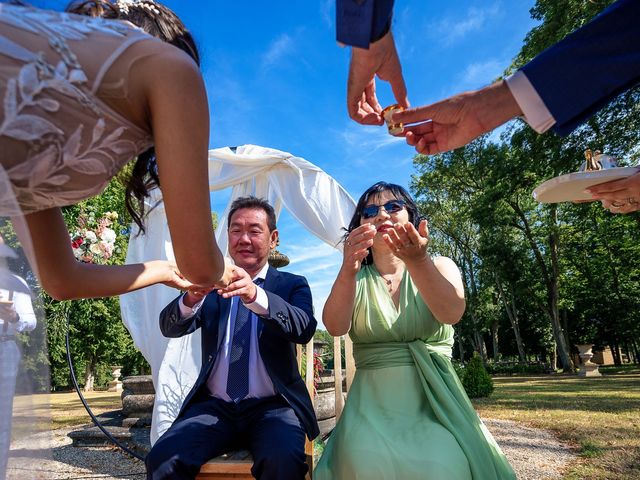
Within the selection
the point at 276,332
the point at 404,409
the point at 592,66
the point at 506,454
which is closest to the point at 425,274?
the point at 404,409

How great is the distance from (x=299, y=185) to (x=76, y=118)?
661 cm

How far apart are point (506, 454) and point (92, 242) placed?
5923mm

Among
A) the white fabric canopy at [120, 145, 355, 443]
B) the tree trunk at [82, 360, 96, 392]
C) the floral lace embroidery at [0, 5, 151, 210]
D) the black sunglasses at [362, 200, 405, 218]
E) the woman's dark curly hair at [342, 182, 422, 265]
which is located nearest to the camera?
the floral lace embroidery at [0, 5, 151, 210]

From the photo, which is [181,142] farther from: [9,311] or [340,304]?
[340,304]

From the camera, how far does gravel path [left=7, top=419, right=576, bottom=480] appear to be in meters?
4.74

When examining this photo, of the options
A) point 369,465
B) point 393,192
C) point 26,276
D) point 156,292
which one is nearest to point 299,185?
point 156,292

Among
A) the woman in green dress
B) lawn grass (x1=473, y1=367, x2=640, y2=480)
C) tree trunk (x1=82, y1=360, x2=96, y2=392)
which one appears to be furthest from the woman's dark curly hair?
tree trunk (x1=82, y1=360, x2=96, y2=392)

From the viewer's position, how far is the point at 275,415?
2465 millimetres

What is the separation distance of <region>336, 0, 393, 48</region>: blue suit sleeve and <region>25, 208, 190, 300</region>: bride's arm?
1.16 m

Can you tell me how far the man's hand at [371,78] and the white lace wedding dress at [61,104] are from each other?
1.17 metres

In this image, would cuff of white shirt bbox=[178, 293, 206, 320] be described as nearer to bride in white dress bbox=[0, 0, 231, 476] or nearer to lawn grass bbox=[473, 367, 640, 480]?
bride in white dress bbox=[0, 0, 231, 476]

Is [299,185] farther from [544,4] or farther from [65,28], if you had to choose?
[544,4]

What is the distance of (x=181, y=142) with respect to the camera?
889mm

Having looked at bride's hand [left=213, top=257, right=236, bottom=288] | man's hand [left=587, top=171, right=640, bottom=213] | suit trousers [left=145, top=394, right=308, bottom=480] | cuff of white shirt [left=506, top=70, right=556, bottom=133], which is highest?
cuff of white shirt [left=506, top=70, right=556, bottom=133]
